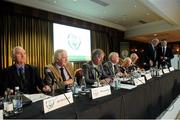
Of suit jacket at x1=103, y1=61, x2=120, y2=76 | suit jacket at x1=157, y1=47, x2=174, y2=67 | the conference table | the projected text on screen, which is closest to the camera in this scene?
the conference table

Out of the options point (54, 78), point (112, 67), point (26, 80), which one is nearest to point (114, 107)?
point (54, 78)

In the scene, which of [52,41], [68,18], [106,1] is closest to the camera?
[106,1]

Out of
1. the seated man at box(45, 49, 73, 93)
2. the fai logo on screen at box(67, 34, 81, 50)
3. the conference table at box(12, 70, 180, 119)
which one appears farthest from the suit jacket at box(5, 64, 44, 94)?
the fai logo on screen at box(67, 34, 81, 50)

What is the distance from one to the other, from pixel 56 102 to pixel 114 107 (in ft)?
1.62

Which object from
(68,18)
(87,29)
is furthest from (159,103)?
(87,29)

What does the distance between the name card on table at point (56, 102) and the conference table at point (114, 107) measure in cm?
3

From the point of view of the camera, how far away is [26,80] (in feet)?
7.86

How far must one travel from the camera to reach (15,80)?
7.60 feet

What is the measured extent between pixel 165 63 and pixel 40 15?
3.67 metres

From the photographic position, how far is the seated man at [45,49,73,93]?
2.38 m

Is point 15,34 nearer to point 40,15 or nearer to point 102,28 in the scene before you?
point 40,15

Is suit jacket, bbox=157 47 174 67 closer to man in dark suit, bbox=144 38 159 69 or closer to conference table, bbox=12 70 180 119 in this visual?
man in dark suit, bbox=144 38 159 69

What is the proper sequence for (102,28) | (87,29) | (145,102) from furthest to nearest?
(102,28), (87,29), (145,102)

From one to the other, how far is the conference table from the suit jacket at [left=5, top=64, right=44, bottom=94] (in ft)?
2.74
